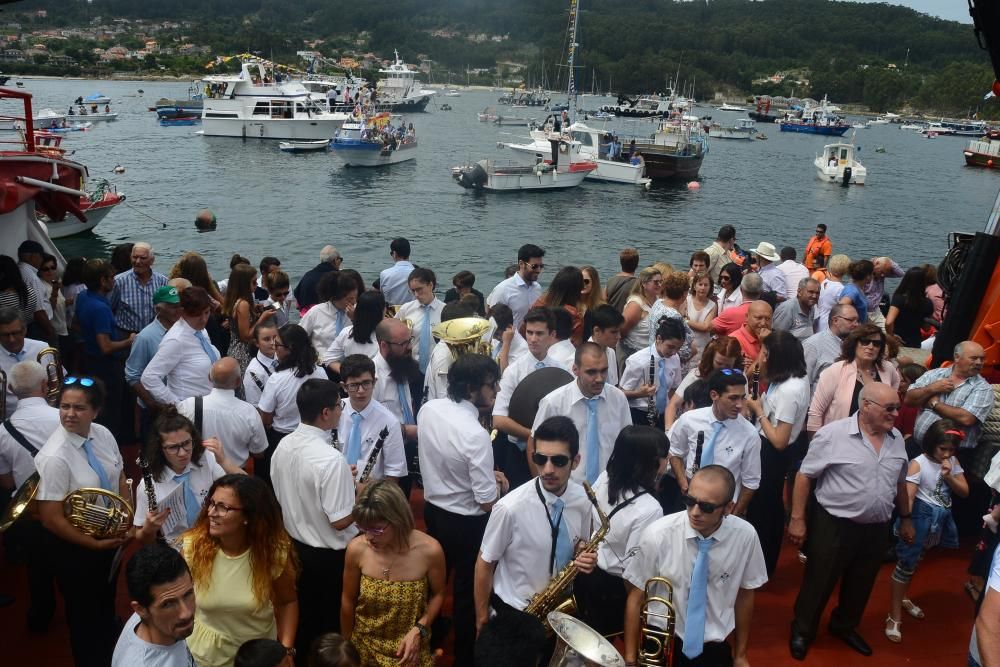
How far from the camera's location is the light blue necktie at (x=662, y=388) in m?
6.37

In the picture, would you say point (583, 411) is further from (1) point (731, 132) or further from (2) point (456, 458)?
(1) point (731, 132)

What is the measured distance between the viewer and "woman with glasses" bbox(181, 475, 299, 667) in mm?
3562

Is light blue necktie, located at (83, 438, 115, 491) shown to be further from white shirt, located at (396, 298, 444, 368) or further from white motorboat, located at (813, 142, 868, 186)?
white motorboat, located at (813, 142, 868, 186)

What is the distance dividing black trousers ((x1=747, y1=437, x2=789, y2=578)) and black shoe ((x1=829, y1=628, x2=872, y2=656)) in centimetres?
67

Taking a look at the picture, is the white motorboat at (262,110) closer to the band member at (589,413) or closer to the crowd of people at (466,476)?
the crowd of people at (466,476)

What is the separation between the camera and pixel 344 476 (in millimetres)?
4145

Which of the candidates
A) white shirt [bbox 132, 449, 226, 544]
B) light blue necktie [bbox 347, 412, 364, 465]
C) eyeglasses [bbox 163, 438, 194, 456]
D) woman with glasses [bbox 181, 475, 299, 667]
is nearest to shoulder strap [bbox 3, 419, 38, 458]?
white shirt [bbox 132, 449, 226, 544]

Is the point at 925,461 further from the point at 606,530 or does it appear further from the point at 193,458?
the point at 193,458

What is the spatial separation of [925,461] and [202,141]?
206ft

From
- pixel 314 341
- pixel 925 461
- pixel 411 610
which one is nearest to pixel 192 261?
pixel 314 341

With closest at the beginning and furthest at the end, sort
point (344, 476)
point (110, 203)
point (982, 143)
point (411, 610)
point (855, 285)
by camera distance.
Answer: point (411, 610) → point (344, 476) → point (855, 285) → point (110, 203) → point (982, 143)

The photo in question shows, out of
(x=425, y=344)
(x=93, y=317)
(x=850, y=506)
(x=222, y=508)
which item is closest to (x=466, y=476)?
(x=222, y=508)

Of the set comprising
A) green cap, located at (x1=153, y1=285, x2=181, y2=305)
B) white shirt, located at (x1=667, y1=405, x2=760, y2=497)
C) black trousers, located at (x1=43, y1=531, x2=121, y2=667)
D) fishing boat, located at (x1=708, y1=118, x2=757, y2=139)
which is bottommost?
black trousers, located at (x1=43, y1=531, x2=121, y2=667)

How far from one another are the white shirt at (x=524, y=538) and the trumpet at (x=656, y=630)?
448mm
